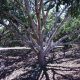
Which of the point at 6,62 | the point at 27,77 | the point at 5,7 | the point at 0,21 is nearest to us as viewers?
the point at 27,77

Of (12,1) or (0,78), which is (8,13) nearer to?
(12,1)

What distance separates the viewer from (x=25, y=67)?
9508 millimetres

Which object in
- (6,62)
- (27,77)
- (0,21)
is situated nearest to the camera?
(27,77)

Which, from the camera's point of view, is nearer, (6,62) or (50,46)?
(50,46)

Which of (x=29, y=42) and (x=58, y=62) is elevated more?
(x=29, y=42)

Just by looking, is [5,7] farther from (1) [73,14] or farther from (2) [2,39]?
(2) [2,39]

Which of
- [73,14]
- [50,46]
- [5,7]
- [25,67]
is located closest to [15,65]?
[25,67]

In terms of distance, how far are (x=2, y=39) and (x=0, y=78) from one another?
4750 mm

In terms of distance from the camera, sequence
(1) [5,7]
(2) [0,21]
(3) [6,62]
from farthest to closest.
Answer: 1. (3) [6,62]
2. (2) [0,21]
3. (1) [5,7]

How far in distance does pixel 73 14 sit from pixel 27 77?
8.14ft

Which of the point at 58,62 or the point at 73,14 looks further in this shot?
the point at 58,62

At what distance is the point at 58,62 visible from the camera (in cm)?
988

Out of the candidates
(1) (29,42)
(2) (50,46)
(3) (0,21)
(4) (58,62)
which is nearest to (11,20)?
(3) (0,21)

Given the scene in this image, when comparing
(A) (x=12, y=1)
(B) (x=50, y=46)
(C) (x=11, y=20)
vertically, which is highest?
(A) (x=12, y=1)
